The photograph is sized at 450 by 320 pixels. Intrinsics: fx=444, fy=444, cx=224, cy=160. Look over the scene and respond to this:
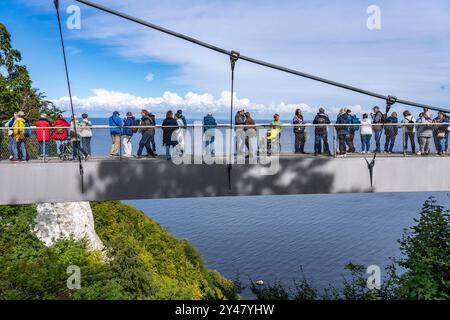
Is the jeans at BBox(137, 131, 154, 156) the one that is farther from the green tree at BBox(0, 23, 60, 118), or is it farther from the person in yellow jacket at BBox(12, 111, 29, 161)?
the green tree at BBox(0, 23, 60, 118)

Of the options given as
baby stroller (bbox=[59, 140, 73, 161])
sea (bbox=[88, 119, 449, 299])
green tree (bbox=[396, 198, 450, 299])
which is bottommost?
sea (bbox=[88, 119, 449, 299])

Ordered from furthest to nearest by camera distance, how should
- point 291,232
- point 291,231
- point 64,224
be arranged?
point 291,231 → point 291,232 → point 64,224

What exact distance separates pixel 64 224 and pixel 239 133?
12.6m

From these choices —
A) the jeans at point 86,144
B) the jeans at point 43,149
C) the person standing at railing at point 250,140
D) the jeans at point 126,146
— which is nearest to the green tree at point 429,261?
the person standing at railing at point 250,140

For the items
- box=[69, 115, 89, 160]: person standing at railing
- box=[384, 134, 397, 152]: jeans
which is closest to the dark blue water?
box=[384, 134, 397, 152]: jeans

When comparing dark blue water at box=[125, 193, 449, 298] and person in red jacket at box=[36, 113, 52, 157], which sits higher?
person in red jacket at box=[36, 113, 52, 157]

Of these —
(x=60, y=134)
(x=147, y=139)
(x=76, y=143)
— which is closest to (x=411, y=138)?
(x=147, y=139)

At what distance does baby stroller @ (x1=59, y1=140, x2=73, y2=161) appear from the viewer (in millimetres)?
12406

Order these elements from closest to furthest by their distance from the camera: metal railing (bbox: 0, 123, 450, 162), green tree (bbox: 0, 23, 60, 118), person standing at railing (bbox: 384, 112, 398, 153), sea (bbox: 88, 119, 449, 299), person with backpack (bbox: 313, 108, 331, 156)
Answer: metal railing (bbox: 0, 123, 450, 162)
person with backpack (bbox: 313, 108, 331, 156)
person standing at railing (bbox: 384, 112, 398, 153)
green tree (bbox: 0, 23, 60, 118)
sea (bbox: 88, 119, 449, 299)

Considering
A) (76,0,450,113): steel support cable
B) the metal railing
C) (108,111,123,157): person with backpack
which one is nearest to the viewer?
(76,0,450,113): steel support cable

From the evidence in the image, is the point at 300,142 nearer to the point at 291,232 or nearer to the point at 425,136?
the point at 425,136

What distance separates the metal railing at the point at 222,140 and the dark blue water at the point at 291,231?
29.9 metres

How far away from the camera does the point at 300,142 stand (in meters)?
13.4
